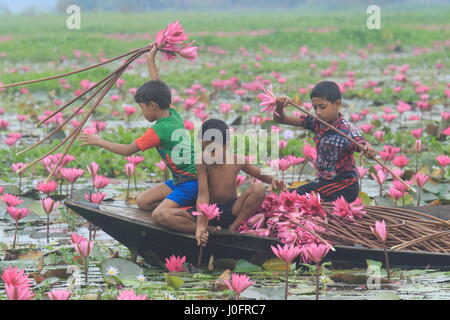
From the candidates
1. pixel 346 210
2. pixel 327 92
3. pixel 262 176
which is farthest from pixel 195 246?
pixel 327 92

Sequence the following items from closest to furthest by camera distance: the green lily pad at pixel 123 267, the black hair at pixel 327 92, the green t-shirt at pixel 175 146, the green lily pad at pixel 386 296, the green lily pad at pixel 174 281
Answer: the green lily pad at pixel 386 296, the green lily pad at pixel 174 281, the green lily pad at pixel 123 267, the green t-shirt at pixel 175 146, the black hair at pixel 327 92

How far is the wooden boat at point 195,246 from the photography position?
4219mm

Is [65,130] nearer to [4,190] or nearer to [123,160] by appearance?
[123,160]

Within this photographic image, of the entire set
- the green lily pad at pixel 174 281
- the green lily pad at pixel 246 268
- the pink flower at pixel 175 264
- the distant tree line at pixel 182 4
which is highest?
the distant tree line at pixel 182 4

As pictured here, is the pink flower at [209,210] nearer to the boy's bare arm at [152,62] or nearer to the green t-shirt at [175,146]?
the green t-shirt at [175,146]

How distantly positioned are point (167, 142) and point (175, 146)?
0.05 m

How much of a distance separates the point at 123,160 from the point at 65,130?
2.44 metres

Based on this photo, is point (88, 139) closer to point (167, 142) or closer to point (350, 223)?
point (167, 142)

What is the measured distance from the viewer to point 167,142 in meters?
4.61

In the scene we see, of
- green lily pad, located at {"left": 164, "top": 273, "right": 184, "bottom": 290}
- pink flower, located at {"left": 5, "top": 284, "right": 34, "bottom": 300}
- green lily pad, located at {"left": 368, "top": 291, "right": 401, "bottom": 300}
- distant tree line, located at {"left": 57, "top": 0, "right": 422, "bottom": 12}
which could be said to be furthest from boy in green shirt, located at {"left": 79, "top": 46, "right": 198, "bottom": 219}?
distant tree line, located at {"left": 57, "top": 0, "right": 422, "bottom": 12}

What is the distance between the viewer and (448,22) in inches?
1350

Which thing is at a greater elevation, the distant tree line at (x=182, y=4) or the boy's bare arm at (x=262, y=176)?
the distant tree line at (x=182, y=4)

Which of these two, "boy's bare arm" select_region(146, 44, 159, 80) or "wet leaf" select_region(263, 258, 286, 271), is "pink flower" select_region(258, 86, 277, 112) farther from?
"wet leaf" select_region(263, 258, 286, 271)

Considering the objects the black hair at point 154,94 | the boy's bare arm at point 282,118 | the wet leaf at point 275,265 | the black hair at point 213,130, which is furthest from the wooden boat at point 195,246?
the boy's bare arm at point 282,118
